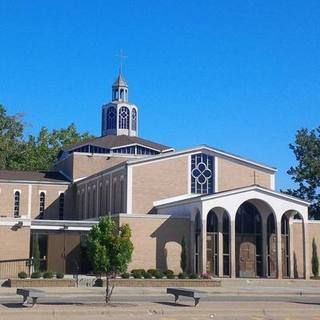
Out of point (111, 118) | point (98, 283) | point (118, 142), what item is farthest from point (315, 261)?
point (111, 118)

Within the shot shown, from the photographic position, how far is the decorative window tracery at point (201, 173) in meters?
52.1

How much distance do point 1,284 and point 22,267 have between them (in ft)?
26.2

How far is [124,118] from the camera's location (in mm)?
74062

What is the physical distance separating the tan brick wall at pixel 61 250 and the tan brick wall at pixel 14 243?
2.61m

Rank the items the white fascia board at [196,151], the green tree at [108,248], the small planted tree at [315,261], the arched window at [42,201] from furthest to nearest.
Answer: the arched window at [42,201] → the white fascia board at [196,151] → the small planted tree at [315,261] → the green tree at [108,248]

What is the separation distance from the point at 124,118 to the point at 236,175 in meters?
23.7

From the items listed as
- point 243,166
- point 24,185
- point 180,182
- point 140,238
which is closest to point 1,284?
point 140,238

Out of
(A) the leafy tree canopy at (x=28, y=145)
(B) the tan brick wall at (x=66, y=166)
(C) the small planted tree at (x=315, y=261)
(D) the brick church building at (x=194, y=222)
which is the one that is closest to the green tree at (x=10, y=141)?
(A) the leafy tree canopy at (x=28, y=145)

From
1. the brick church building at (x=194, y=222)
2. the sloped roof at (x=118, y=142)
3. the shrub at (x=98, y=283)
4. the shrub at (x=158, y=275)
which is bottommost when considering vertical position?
the shrub at (x=98, y=283)

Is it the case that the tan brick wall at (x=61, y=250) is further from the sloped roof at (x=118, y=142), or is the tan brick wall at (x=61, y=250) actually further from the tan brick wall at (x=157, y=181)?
the sloped roof at (x=118, y=142)

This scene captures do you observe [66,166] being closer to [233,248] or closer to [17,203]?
[17,203]

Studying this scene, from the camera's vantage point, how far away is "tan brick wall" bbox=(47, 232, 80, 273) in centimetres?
4706

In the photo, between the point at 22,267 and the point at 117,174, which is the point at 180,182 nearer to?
the point at 117,174

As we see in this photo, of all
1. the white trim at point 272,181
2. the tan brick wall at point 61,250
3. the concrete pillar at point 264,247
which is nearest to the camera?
the concrete pillar at point 264,247
